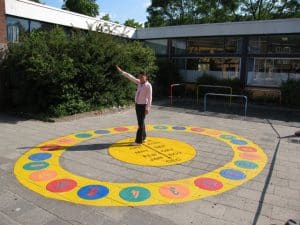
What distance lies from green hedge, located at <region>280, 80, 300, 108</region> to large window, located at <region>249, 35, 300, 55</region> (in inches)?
75.5

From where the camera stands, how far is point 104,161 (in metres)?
5.70

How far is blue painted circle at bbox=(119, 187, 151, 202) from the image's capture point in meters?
4.13

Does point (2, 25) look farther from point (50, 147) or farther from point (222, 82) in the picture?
point (222, 82)

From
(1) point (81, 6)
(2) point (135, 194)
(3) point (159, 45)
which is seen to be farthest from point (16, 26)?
(1) point (81, 6)

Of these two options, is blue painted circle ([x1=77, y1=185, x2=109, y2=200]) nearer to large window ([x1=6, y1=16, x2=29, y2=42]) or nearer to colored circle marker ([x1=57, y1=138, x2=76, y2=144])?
colored circle marker ([x1=57, y1=138, x2=76, y2=144])

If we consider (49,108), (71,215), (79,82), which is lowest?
(71,215)

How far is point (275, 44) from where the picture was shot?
15086mm

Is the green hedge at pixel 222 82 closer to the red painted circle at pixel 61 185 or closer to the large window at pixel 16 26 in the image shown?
the large window at pixel 16 26

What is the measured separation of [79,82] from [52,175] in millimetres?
6261

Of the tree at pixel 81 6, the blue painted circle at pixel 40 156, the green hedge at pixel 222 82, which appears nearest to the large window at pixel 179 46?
the green hedge at pixel 222 82

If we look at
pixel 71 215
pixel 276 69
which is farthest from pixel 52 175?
pixel 276 69

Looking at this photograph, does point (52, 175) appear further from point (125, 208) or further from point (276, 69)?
point (276, 69)

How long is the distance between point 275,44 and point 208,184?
12.8 m

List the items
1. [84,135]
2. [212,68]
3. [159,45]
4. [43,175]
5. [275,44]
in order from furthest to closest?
[159,45] < [212,68] < [275,44] < [84,135] < [43,175]
